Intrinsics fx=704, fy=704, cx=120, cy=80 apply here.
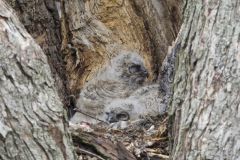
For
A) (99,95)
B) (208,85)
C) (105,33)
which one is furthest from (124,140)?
(208,85)

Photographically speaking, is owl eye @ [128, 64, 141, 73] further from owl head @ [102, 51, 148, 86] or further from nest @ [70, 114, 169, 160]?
nest @ [70, 114, 169, 160]

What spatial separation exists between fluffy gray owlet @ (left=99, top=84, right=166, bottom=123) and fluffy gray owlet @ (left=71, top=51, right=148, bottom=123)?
52 millimetres

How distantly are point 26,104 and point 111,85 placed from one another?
206 cm

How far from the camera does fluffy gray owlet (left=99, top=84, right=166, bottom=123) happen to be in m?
4.20

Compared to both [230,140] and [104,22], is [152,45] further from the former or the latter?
[230,140]

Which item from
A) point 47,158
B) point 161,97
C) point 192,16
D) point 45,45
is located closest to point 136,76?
point 161,97

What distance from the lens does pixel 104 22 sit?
4590mm

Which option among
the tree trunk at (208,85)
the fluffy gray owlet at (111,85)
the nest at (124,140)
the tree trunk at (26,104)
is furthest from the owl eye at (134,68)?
the tree trunk at (26,104)

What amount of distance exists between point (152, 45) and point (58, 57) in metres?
0.68

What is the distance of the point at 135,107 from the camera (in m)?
4.23

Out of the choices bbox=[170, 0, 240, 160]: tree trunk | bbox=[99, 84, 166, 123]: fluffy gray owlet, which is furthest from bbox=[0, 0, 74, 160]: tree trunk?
bbox=[99, 84, 166, 123]: fluffy gray owlet

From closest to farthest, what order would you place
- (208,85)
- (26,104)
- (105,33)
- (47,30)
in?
(26,104)
(208,85)
(47,30)
(105,33)

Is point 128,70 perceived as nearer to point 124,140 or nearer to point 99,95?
point 99,95

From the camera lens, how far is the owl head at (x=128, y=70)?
4406 millimetres
